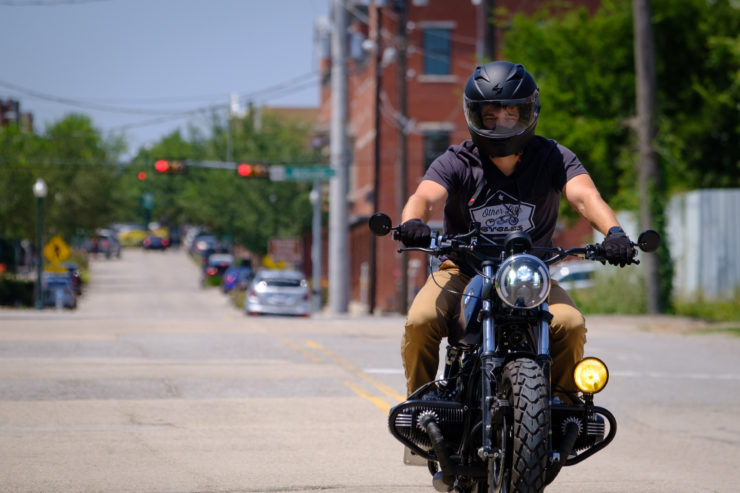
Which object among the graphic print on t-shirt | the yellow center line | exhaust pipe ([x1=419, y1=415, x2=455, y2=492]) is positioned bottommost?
the yellow center line

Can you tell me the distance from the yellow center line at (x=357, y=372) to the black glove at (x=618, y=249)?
5.63m

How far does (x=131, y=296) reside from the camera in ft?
212

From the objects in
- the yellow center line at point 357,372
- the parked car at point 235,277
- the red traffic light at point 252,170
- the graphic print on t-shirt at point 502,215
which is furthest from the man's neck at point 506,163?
the parked car at point 235,277

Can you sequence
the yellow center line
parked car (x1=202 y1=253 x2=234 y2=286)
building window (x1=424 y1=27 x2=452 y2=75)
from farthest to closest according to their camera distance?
1. parked car (x1=202 y1=253 x2=234 y2=286)
2. building window (x1=424 y1=27 x2=452 y2=75)
3. the yellow center line

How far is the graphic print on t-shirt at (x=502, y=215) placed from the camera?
6145 millimetres

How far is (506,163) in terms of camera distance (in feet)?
20.7

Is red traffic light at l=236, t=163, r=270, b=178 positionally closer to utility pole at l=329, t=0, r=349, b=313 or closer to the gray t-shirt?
utility pole at l=329, t=0, r=349, b=313

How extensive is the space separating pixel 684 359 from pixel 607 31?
67.7ft

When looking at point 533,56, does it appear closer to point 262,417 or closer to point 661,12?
point 661,12

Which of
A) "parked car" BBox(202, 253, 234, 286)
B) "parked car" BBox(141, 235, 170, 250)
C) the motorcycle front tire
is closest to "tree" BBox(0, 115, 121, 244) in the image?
"parked car" BBox(202, 253, 234, 286)

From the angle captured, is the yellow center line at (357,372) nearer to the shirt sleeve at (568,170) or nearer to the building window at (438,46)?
Result: the shirt sleeve at (568,170)

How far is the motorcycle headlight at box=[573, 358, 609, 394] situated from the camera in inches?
219

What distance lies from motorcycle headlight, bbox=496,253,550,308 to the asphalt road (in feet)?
7.12

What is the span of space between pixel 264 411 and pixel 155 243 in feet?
375
